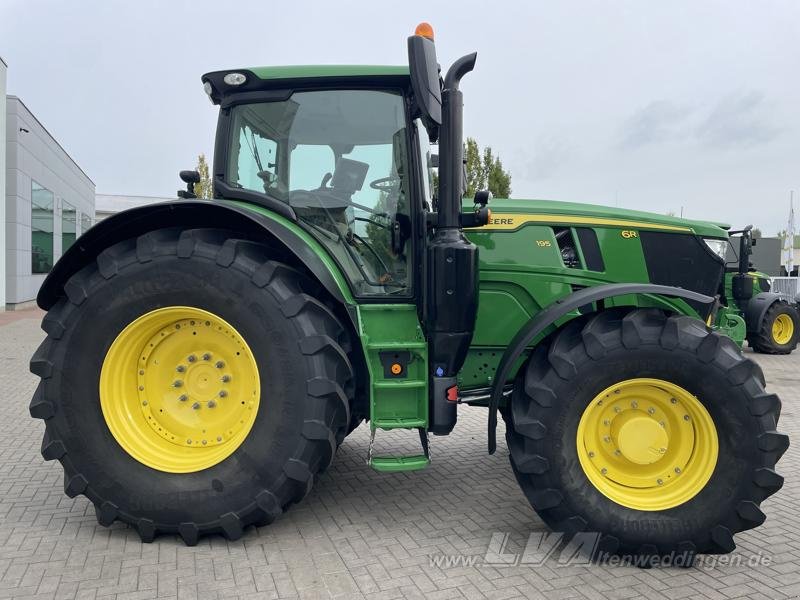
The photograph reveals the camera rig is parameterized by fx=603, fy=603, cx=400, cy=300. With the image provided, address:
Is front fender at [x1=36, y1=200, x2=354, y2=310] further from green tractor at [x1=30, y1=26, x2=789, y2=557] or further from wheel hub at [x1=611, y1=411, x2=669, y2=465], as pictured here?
wheel hub at [x1=611, y1=411, x2=669, y2=465]

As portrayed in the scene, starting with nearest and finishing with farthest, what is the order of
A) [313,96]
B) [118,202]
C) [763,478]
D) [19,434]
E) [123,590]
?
1. [123,590]
2. [763,478]
3. [313,96]
4. [19,434]
5. [118,202]

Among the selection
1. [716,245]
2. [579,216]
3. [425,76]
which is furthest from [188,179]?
[716,245]

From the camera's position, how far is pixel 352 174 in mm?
3539

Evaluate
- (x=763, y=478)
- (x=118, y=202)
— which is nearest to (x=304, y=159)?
(x=763, y=478)

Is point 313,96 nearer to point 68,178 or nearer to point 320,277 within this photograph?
point 320,277

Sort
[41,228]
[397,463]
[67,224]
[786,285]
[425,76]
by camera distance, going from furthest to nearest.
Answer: [67,224] → [41,228] → [786,285] → [397,463] → [425,76]

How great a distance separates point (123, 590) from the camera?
2.66m

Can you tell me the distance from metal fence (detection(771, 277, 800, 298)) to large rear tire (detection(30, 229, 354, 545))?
16.5m

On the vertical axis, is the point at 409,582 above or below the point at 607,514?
below

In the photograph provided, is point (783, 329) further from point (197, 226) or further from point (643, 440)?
point (197, 226)

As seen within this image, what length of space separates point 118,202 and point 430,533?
172 ft

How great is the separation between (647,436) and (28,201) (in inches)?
867

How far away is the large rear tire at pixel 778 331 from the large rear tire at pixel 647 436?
9492mm

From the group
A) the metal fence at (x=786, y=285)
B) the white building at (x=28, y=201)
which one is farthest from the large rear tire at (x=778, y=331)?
the white building at (x=28, y=201)
